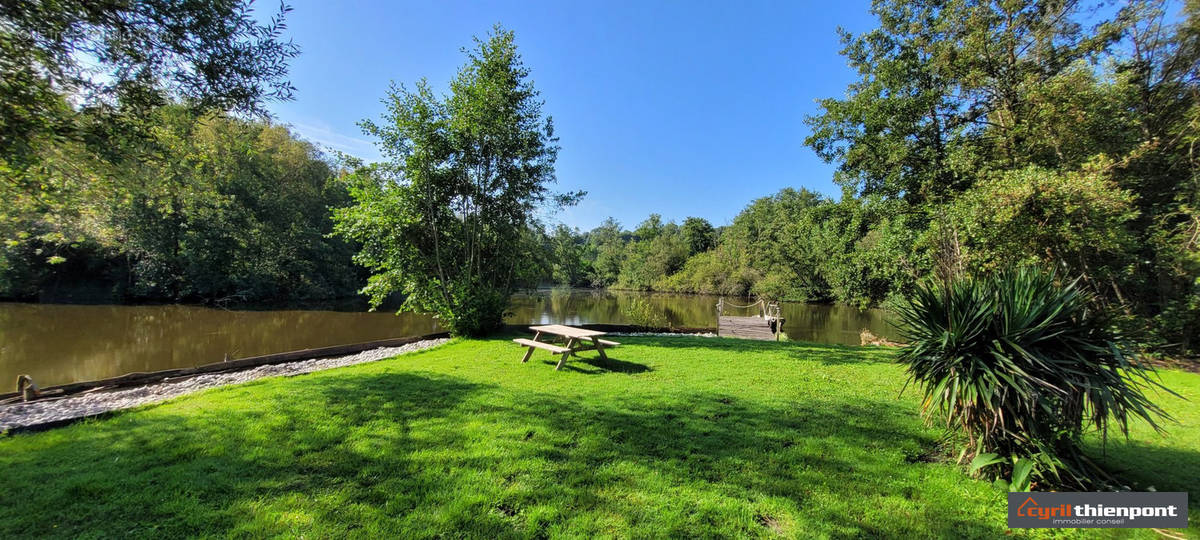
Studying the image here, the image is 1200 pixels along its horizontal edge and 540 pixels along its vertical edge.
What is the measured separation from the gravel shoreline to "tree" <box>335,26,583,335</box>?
3005 millimetres

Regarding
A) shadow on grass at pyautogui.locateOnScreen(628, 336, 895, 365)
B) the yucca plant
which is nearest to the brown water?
shadow on grass at pyautogui.locateOnScreen(628, 336, 895, 365)

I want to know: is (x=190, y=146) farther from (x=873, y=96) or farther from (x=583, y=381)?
(x=873, y=96)

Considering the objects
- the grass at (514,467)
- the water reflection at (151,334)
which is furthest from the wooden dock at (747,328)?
the water reflection at (151,334)

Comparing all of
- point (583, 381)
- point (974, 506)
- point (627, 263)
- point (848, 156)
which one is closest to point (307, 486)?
point (583, 381)

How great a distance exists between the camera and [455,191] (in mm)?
12180

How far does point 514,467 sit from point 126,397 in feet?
23.1

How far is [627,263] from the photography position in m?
65.6

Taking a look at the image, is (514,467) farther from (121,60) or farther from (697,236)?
(697,236)

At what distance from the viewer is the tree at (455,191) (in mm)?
11258

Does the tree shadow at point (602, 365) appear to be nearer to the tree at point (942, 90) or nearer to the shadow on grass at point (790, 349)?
the shadow on grass at point (790, 349)

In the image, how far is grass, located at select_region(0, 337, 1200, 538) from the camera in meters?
2.61

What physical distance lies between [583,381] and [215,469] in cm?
435

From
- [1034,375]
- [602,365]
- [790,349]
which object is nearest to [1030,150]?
[790,349]

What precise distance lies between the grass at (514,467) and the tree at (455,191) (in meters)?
6.16
